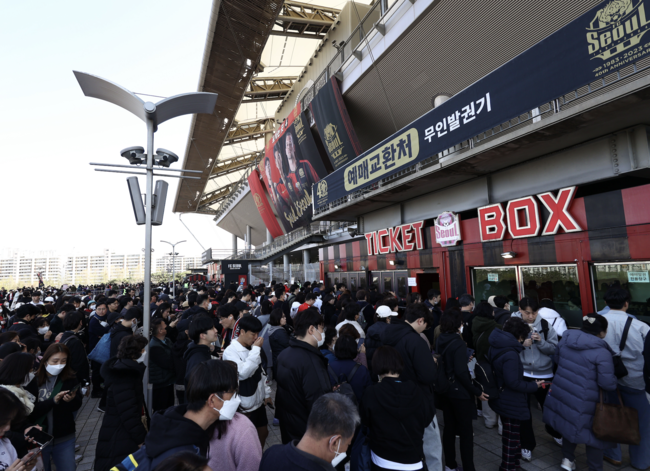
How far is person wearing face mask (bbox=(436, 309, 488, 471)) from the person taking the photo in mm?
3658

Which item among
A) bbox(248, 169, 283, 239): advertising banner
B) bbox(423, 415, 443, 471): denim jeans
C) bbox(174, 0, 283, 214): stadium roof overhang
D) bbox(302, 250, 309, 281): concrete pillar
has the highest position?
bbox(174, 0, 283, 214): stadium roof overhang

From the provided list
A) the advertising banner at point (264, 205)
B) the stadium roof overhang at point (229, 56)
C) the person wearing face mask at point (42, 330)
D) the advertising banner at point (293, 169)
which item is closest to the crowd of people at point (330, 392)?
the person wearing face mask at point (42, 330)

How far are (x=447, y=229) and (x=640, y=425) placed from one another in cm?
724

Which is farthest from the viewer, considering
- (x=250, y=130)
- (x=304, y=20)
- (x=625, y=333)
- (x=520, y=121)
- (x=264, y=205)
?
(x=250, y=130)

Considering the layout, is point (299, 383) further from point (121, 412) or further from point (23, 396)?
point (23, 396)

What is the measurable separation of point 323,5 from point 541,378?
22962 millimetres

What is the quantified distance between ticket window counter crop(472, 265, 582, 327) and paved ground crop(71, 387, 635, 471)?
3.05 metres

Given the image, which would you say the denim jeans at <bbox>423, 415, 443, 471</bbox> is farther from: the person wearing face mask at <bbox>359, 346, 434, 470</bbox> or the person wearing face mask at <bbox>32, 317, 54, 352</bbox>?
the person wearing face mask at <bbox>32, 317, 54, 352</bbox>

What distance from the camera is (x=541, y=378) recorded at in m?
4.47

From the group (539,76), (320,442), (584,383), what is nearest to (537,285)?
(539,76)

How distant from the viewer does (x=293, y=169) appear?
20.3m

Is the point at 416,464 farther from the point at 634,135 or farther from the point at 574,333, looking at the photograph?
the point at 634,135

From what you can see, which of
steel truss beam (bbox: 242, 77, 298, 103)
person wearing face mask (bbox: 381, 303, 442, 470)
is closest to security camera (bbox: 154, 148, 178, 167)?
person wearing face mask (bbox: 381, 303, 442, 470)

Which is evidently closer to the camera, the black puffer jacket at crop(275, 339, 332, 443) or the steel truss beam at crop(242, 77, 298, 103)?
the black puffer jacket at crop(275, 339, 332, 443)
